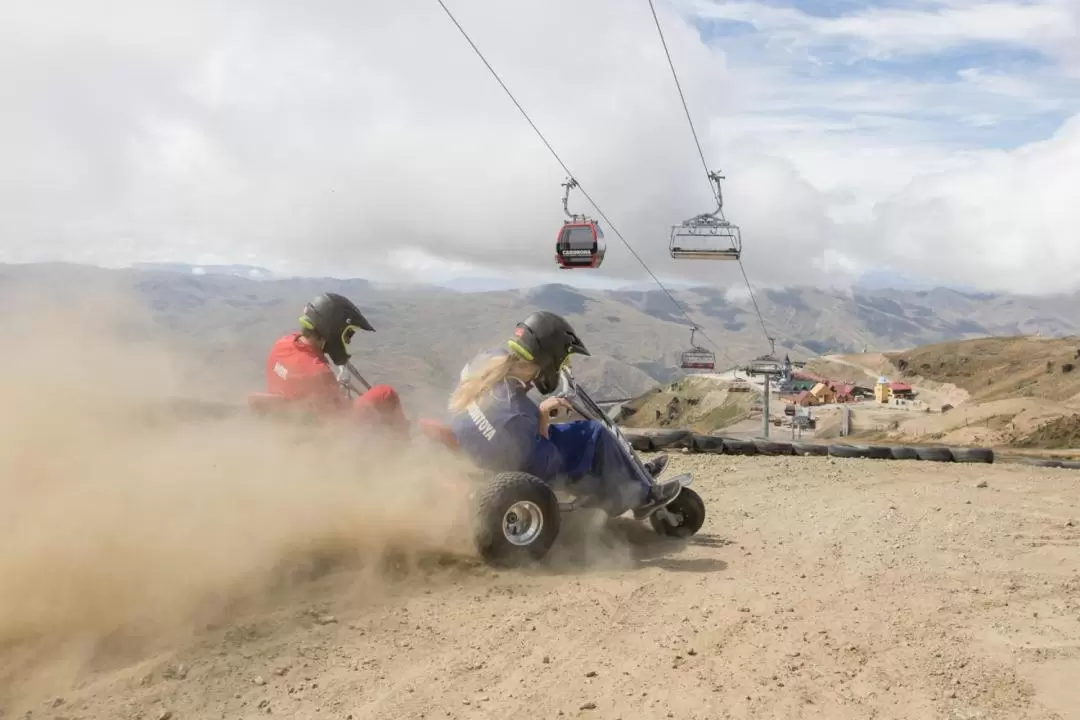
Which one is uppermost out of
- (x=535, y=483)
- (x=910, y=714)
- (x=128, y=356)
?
(x=128, y=356)

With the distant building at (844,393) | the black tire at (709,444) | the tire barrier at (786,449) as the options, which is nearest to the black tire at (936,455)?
the tire barrier at (786,449)

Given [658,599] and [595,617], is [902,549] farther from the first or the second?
[595,617]

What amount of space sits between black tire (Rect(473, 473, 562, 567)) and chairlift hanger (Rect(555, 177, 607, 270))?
22.4m

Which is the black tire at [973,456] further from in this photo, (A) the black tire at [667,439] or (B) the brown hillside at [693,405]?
(B) the brown hillside at [693,405]

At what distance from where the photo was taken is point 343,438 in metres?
7.01

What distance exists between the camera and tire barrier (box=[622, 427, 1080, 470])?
Answer: 1348 cm

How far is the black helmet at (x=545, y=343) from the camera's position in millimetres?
6789

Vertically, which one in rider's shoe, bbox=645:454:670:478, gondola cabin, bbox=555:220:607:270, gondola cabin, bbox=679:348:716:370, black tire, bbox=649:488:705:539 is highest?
gondola cabin, bbox=555:220:607:270

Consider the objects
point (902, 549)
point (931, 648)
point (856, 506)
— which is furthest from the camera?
point (856, 506)

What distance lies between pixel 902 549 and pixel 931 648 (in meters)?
2.67

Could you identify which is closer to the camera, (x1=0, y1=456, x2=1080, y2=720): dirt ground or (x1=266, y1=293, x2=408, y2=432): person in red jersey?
(x1=0, y1=456, x2=1080, y2=720): dirt ground

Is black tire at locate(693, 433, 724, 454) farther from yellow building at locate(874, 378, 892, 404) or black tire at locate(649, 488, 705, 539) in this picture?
yellow building at locate(874, 378, 892, 404)

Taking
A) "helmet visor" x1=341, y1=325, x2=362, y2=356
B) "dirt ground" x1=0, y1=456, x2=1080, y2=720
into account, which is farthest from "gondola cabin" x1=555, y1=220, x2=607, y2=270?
"dirt ground" x1=0, y1=456, x2=1080, y2=720

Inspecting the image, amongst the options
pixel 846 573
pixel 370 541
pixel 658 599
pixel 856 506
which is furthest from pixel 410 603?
pixel 856 506
